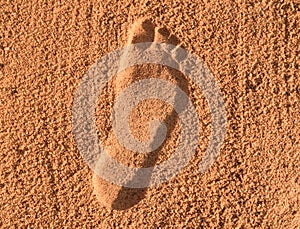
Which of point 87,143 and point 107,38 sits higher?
point 107,38

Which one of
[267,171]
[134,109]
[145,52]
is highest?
[145,52]

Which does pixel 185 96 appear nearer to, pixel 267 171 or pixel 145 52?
pixel 145 52

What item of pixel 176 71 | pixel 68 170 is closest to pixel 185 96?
pixel 176 71
